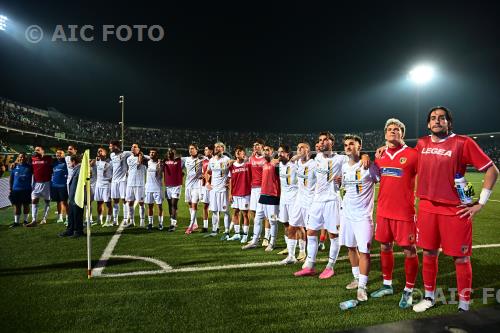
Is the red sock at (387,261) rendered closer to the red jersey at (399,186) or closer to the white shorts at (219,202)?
the red jersey at (399,186)

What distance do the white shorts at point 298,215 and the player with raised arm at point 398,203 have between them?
1907 mm

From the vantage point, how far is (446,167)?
156 inches

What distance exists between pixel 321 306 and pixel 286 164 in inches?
136

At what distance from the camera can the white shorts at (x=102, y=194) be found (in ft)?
33.3

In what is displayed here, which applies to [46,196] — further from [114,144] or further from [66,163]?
[114,144]

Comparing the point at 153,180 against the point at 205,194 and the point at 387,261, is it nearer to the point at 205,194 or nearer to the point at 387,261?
the point at 205,194

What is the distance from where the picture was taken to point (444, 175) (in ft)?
13.1

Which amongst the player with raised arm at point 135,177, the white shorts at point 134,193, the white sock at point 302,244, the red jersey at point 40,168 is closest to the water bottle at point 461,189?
the white sock at point 302,244

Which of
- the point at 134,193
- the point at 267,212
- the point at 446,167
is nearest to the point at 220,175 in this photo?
the point at 267,212

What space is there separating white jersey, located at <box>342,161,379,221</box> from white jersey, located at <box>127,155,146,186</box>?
7.06 m

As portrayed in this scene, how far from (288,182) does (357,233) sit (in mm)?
2496

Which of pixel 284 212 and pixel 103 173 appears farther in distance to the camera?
pixel 103 173

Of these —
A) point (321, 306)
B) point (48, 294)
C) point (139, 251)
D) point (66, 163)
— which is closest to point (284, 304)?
point (321, 306)

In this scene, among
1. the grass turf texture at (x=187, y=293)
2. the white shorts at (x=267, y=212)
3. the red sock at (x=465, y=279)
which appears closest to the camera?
the grass turf texture at (x=187, y=293)
